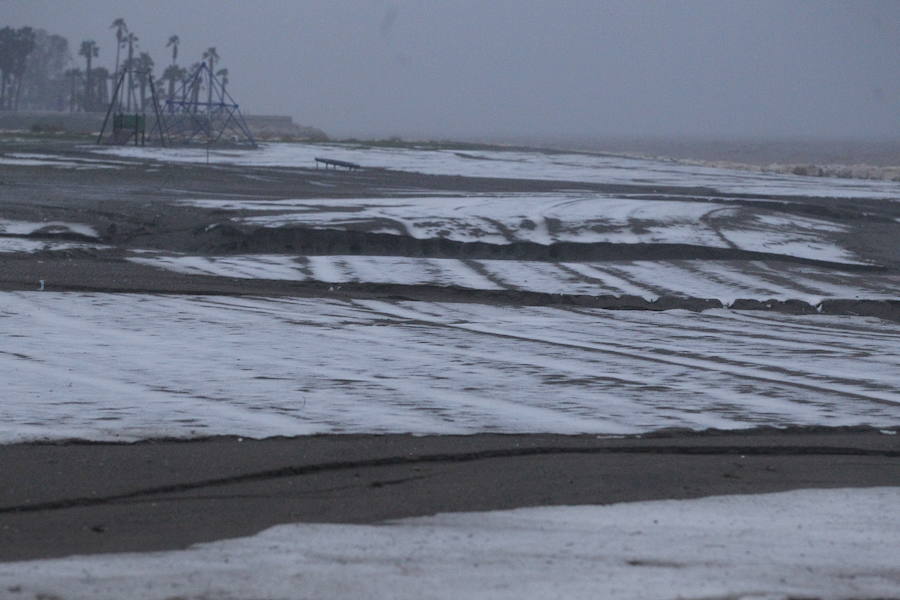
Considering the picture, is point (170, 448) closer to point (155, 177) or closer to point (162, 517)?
point (162, 517)

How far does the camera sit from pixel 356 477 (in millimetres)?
6781

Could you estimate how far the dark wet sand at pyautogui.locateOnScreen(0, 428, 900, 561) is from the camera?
5.83 metres

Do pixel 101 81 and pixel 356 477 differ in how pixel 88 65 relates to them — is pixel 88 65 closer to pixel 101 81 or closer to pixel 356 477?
pixel 101 81

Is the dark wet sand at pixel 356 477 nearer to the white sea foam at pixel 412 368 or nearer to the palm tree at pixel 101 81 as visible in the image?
the white sea foam at pixel 412 368

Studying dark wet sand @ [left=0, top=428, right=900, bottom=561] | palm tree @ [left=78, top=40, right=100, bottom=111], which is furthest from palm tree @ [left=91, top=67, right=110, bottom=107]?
dark wet sand @ [left=0, top=428, right=900, bottom=561]

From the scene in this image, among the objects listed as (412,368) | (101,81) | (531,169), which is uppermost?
(101,81)

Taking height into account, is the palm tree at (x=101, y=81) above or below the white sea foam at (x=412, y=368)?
above

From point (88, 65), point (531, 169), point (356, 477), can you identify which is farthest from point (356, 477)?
point (88, 65)

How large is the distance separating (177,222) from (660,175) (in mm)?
29437

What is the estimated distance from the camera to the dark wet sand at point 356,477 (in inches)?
229

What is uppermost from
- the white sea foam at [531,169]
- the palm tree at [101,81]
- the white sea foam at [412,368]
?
the palm tree at [101,81]

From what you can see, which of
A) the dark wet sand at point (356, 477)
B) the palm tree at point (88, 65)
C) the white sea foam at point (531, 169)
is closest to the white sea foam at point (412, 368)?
the dark wet sand at point (356, 477)

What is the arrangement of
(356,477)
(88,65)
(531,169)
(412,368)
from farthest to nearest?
(88,65) < (531,169) < (412,368) < (356,477)

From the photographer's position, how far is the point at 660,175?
47.4 metres
